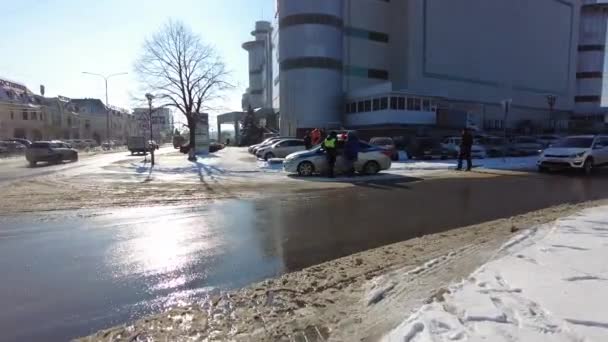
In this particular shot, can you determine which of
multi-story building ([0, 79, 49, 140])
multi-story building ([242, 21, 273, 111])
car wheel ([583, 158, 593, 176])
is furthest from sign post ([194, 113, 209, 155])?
multi-story building ([242, 21, 273, 111])

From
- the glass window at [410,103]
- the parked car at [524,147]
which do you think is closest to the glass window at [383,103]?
the glass window at [410,103]

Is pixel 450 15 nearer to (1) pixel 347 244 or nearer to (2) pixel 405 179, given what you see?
(2) pixel 405 179

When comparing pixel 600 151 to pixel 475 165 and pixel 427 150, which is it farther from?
pixel 427 150

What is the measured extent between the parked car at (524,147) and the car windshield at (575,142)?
11722 mm

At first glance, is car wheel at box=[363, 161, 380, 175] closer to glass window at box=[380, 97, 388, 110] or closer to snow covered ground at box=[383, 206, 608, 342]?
snow covered ground at box=[383, 206, 608, 342]

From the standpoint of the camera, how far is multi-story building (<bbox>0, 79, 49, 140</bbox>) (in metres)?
65.6

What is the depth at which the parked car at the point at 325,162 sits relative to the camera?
16.1 m

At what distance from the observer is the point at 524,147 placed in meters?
30.6

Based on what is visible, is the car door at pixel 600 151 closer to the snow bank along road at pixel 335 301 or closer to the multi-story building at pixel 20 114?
the snow bank along road at pixel 335 301

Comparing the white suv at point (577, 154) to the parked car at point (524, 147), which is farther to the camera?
the parked car at point (524, 147)

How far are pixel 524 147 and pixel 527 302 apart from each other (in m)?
31.2

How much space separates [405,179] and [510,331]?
1273 centimetres

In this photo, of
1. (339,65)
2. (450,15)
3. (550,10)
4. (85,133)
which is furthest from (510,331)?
(85,133)

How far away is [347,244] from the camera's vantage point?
21.0 feet
